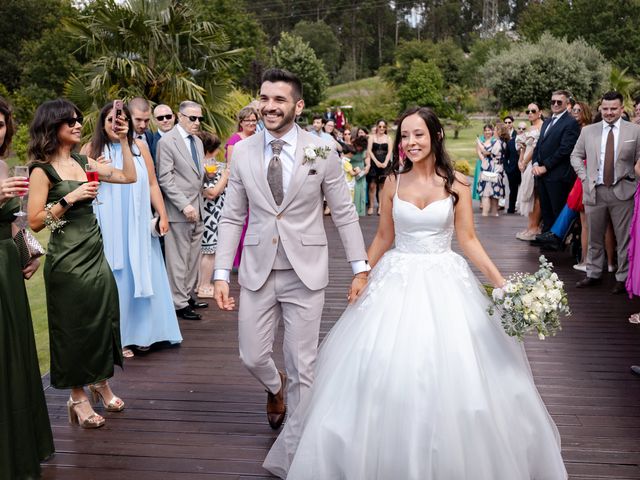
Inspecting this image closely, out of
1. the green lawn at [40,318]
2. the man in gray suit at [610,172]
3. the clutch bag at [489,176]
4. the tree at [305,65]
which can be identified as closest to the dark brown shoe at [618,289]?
the man in gray suit at [610,172]

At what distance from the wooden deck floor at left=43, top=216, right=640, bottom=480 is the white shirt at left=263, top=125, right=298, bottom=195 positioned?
162 centimetres

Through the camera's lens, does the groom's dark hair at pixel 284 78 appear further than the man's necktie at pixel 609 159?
No

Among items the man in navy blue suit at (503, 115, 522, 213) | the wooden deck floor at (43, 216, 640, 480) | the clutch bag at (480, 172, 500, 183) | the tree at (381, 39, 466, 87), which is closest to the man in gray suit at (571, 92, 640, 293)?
the wooden deck floor at (43, 216, 640, 480)

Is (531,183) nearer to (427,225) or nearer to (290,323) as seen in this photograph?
(427,225)

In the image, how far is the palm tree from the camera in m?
14.3

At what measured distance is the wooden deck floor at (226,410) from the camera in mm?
4254

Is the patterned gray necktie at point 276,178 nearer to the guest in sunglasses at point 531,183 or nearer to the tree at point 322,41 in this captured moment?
the guest in sunglasses at point 531,183

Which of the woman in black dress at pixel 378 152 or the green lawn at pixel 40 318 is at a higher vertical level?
the woman in black dress at pixel 378 152

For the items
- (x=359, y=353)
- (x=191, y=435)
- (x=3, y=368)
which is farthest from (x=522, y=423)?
(x=3, y=368)

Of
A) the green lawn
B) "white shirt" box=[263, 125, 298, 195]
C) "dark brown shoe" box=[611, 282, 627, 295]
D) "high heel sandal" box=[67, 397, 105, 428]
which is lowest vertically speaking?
the green lawn

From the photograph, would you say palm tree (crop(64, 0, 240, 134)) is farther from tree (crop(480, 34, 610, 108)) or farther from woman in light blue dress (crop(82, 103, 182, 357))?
tree (crop(480, 34, 610, 108))

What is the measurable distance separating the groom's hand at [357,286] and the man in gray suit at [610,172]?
5.27m

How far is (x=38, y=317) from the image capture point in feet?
31.4

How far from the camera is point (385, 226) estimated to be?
170 inches
